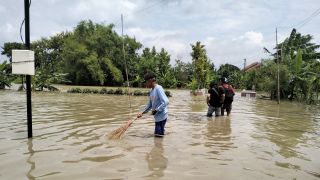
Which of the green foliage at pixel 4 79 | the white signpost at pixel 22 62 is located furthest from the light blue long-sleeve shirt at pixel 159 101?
the green foliage at pixel 4 79

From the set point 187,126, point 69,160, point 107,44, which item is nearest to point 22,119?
point 187,126

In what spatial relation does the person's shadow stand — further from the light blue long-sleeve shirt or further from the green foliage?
the green foliage

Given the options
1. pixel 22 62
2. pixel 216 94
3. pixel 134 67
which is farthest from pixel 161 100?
pixel 134 67

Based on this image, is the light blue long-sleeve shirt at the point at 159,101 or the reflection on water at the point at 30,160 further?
the light blue long-sleeve shirt at the point at 159,101

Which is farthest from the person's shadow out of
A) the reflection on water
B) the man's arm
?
the reflection on water

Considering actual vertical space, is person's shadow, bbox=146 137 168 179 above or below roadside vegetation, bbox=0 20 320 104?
below

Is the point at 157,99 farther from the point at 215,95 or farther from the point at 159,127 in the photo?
the point at 215,95

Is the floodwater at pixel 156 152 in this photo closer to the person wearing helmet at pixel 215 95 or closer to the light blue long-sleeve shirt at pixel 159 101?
the light blue long-sleeve shirt at pixel 159 101

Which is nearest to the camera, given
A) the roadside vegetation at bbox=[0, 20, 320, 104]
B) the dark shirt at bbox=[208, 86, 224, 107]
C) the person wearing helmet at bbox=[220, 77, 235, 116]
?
the dark shirt at bbox=[208, 86, 224, 107]

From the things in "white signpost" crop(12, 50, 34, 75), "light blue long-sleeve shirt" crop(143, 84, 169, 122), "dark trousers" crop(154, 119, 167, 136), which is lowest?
"dark trousers" crop(154, 119, 167, 136)

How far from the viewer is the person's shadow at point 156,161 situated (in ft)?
20.4

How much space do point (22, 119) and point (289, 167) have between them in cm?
872

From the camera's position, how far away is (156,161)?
7051mm

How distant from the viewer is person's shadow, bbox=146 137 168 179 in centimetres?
622
